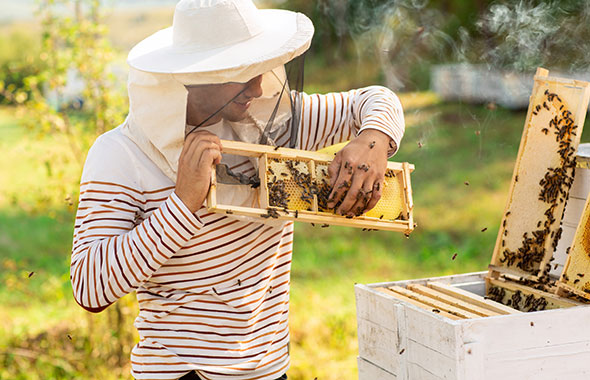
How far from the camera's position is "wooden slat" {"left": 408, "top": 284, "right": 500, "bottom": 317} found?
1.92m

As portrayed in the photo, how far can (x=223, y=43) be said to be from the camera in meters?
1.73

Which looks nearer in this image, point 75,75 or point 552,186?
point 552,186

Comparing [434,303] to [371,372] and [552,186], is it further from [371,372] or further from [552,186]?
[552,186]

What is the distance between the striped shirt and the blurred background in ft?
2.74

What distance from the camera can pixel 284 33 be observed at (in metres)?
1.77

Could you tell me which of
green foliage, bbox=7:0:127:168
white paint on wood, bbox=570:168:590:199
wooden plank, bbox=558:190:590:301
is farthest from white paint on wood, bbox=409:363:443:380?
green foliage, bbox=7:0:127:168

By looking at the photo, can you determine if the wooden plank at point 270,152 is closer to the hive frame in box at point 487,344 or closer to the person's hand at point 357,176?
the person's hand at point 357,176

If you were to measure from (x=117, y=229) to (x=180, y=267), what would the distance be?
0.21m

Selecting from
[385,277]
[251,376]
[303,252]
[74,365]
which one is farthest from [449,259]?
[251,376]

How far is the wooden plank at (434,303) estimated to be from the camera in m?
1.88

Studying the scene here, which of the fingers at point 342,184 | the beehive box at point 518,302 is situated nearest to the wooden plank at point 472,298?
the beehive box at point 518,302

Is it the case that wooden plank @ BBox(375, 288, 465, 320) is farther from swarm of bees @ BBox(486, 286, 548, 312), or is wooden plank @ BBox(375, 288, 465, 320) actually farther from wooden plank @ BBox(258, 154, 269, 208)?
wooden plank @ BBox(258, 154, 269, 208)

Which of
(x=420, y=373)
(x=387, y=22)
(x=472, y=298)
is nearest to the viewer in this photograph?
(x=420, y=373)

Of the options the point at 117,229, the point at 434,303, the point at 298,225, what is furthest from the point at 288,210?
the point at 298,225
